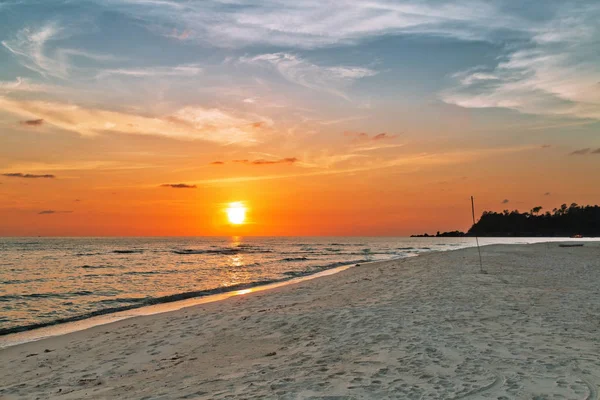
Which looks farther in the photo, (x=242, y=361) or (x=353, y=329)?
(x=353, y=329)

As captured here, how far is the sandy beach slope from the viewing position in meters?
6.72

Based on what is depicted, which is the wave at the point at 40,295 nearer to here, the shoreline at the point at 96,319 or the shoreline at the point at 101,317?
the shoreline at the point at 101,317

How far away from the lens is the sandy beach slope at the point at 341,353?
6723 mm

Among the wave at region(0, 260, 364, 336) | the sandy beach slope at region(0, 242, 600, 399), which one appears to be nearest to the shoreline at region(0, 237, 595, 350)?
the wave at region(0, 260, 364, 336)

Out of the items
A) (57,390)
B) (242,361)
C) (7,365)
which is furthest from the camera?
(7,365)

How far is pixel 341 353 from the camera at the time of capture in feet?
28.5

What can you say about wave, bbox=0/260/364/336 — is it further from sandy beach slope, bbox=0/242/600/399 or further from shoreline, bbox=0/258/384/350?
sandy beach slope, bbox=0/242/600/399

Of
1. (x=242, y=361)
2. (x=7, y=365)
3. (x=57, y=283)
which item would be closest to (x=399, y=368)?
(x=242, y=361)

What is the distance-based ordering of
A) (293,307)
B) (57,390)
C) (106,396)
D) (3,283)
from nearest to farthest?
(106,396), (57,390), (293,307), (3,283)

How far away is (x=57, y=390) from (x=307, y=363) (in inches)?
190

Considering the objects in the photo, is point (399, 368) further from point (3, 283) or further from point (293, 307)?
point (3, 283)

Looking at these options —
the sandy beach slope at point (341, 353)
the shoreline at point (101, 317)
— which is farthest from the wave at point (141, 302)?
the sandy beach slope at point (341, 353)

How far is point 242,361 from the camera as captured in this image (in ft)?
29.4

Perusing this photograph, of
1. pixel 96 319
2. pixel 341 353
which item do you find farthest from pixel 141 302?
pixel 341 353
